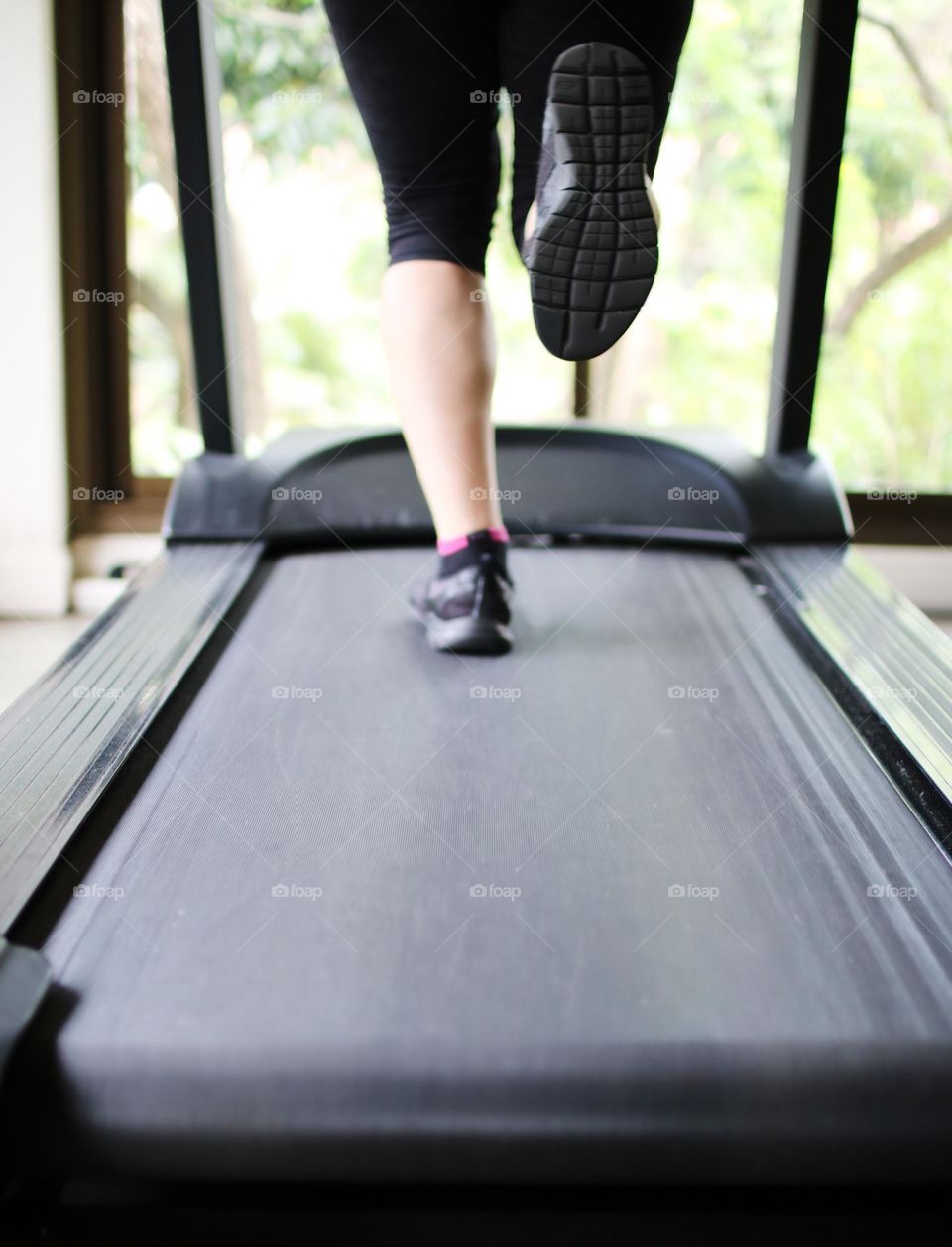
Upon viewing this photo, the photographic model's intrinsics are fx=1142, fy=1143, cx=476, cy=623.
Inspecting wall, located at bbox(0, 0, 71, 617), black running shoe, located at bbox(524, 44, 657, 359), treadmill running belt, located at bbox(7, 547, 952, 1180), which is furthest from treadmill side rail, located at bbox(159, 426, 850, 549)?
black running shoe, located at bbox(524, 44, 657, 359)

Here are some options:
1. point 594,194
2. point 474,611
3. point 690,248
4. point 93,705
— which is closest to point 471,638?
point 474,611

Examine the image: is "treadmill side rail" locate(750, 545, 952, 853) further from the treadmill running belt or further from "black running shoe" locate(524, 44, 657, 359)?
"black running shoe" locate(524, 44, 657, 359)

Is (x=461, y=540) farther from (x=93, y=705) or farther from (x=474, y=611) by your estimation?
(x=93, y=705)

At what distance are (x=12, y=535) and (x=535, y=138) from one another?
4.50ft

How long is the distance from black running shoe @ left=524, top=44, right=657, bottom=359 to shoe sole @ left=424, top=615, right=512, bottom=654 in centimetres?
41

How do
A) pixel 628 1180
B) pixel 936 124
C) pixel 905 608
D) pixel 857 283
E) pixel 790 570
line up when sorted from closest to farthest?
pixel 628 1180 → pixel 905 608 → pixel 790 570 → pixel 936 124 → pixel 857 283

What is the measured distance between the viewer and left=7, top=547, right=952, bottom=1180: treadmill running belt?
688 mm

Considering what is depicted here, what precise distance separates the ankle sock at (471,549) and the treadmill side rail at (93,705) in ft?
1.02

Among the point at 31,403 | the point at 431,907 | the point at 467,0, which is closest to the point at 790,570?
the point at 467,0

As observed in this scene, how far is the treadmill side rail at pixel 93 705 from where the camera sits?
929 millimetres

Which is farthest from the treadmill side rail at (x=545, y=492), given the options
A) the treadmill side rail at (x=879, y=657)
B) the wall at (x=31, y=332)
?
the wall at (x=31, y=332)

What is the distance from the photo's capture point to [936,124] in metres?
2.29

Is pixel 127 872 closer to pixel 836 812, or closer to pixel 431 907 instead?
pixel 431 907

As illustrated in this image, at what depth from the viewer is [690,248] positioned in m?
2.55
